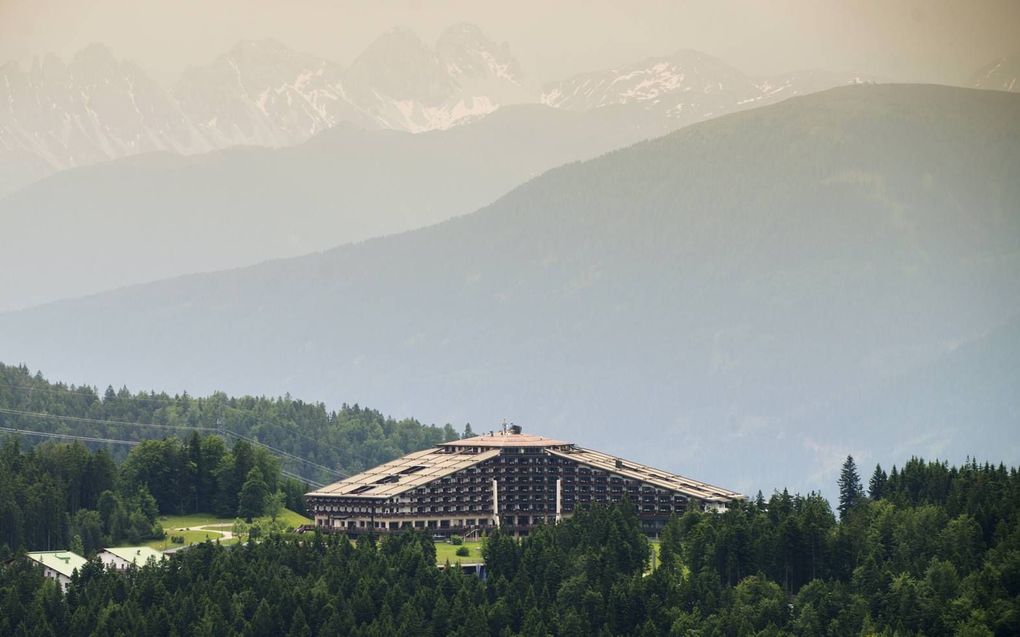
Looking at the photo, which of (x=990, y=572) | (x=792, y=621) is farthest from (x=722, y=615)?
(x=990, y=572)

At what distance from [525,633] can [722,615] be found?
13472mm

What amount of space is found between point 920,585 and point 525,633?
26869 millimetres

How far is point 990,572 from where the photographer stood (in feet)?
645

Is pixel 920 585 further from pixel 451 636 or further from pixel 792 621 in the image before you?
pixel 451 636

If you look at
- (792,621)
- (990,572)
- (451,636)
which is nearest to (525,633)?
(451,636)

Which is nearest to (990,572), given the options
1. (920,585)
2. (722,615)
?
(920,585)

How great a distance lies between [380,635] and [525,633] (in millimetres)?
9869

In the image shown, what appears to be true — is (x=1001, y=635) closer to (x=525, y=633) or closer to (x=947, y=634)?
(x=947, y=634)

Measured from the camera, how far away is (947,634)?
19112 cm

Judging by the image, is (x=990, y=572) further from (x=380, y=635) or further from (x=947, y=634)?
(x=380, y=635)

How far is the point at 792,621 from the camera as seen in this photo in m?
199

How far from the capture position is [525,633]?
7835 inches

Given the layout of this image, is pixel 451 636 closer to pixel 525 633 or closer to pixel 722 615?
pixel 525 633

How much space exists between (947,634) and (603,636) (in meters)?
23.5
